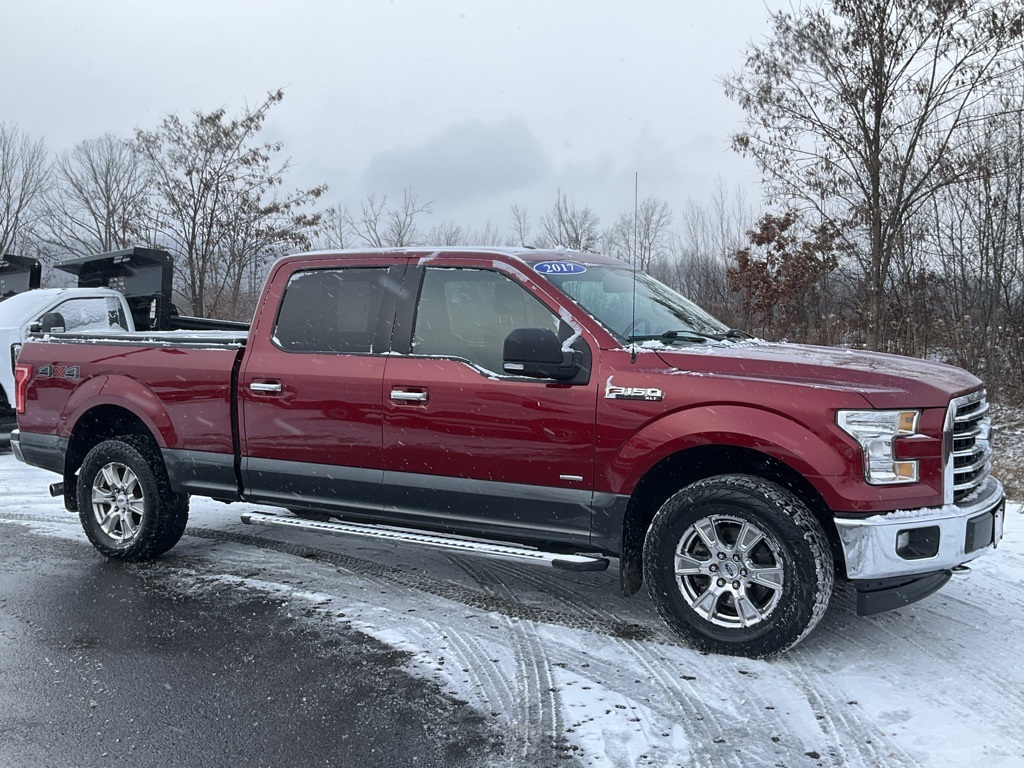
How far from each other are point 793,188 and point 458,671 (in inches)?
645

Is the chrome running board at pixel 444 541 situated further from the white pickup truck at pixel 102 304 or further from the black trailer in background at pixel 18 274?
the black trailer in background at pixel 18 274

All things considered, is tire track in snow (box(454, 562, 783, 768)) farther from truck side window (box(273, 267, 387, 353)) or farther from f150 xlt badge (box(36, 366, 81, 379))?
f150 xlt badge (box(36, 366, 81, 379))

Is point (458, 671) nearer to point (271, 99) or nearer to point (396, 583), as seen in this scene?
point (396, 583)

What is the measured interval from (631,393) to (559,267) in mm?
962

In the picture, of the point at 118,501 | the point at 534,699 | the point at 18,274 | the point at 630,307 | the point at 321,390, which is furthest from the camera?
the point at 18,274

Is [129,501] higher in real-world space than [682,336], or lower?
lower

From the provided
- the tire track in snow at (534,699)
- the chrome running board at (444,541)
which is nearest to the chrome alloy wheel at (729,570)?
the chrome running board at (444,541)

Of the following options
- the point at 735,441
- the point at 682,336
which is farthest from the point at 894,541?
the point at 682,336

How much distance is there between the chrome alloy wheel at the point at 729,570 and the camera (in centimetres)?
406

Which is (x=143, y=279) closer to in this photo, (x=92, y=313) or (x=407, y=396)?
(x=92, y=313)

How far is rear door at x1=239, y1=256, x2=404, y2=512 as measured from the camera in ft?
16.3

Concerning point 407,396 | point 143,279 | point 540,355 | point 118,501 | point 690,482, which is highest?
point 143,279

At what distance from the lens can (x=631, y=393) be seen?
4.23 metres

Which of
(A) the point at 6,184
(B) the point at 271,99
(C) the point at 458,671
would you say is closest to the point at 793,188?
(B) the point at 271,99
